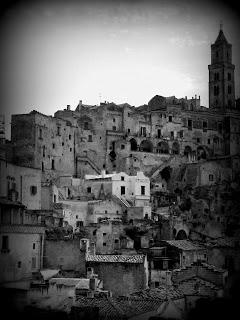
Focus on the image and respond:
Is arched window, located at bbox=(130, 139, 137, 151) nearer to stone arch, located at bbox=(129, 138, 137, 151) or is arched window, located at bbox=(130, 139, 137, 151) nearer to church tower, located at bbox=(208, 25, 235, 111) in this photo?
stone arch, located at bbox=(129, 138, 137, 151)

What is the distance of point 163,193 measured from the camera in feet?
142

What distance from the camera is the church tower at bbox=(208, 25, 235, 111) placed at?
188 feet

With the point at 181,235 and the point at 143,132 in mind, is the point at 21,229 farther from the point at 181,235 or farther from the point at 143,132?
the point at 143,132

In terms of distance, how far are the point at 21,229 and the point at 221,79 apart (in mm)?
37530

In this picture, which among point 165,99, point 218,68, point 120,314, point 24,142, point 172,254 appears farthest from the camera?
point 218,68

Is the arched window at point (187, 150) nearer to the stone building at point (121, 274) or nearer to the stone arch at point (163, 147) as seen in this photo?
the stone arch at point (163, 147)

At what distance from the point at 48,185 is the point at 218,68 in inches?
1104

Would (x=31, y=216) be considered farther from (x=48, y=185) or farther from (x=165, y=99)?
(x=165, y=99)

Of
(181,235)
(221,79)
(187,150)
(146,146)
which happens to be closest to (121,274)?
(181,235)

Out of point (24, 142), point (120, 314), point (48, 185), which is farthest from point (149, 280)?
point (24, 142)

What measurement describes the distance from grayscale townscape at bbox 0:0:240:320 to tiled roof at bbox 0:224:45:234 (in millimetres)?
46

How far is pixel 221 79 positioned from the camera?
189 feet

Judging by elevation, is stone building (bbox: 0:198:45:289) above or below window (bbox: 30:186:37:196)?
below

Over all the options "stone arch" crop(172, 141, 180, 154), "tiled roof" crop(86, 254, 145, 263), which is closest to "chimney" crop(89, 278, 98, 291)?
"tiled roof" crop(86, 254, 145, 263)
